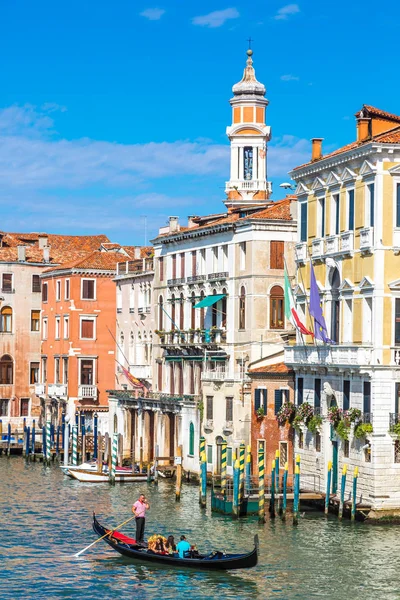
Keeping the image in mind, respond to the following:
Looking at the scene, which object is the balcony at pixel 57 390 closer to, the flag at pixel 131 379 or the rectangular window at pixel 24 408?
the rectangular window at pixel 24 408

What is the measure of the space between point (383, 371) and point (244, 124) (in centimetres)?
3127

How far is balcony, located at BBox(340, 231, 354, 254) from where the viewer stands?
43.6 meters

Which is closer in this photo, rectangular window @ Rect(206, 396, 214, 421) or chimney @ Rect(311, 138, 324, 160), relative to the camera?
chimney @ Rect(311, 138, 324, 160)

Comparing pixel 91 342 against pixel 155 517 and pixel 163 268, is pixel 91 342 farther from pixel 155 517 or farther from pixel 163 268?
pixel 155 517

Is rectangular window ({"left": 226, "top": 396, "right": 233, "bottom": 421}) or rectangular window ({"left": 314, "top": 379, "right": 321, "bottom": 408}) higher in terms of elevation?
rectangular window ({"left": 314, "top": 379, "right": 321, "bottom": 408})

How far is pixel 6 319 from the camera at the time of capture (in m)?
82.9

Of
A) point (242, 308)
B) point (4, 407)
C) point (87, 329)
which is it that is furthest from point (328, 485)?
point (4, 407)

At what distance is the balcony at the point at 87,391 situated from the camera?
7419 centimetres

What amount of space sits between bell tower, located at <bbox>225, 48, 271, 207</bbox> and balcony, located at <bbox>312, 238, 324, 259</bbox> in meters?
23.8

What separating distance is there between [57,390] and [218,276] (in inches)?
821

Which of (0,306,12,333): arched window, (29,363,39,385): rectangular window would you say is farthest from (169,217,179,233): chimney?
(29,363,39,385): rectangular window

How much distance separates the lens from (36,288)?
8344 centimetres

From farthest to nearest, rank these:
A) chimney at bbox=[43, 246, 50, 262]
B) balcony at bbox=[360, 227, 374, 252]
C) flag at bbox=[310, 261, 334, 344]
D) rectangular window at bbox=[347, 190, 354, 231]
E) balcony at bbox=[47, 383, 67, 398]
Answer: chimney at bbox=[43, 246, 50, 262]
balcony at bbox=[47, 383, 67, 398]
flag at bbox=[310, 261, 334, 344]
rectangular window at bbox=[347, 190, 354, 231]
balcony at bbox=[360, 227, 374, 252]

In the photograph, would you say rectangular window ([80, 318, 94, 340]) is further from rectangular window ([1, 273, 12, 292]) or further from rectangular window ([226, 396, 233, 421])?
rectangular window ([226, 396, 233, 421])
